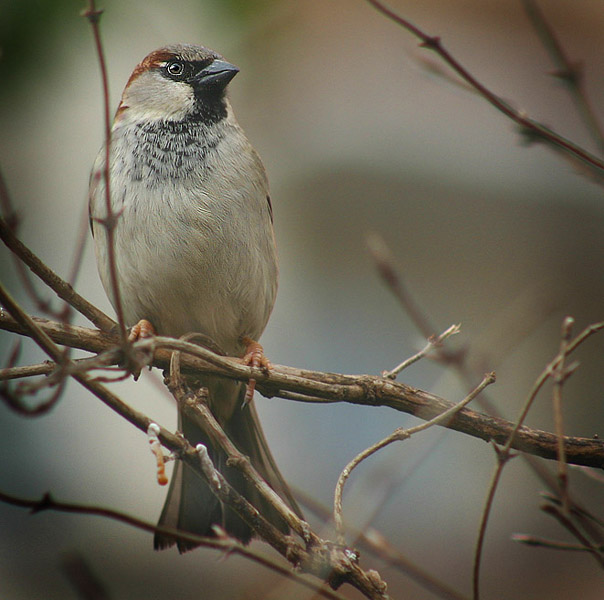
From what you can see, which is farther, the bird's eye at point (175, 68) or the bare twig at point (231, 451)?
the bird's eye at point (175, 68)

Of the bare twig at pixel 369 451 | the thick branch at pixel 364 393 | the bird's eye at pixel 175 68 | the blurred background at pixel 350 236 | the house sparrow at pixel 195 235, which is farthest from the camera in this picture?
the blurred background at pixel 350 236

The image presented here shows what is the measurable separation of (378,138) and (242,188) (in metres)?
3.23

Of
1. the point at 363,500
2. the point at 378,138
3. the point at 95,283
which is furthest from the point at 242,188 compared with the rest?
the point at 378,138

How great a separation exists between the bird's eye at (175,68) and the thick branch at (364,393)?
129 cm

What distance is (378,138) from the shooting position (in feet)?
19.1

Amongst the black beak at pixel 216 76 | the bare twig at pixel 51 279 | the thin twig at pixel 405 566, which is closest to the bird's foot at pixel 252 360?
the bare twig at pixel 51 279

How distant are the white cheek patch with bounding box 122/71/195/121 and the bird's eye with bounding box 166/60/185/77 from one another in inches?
1.8

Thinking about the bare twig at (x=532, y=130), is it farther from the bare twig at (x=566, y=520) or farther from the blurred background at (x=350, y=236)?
the blurred background at (x=350, y=236)

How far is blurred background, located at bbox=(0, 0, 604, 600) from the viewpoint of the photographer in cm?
459

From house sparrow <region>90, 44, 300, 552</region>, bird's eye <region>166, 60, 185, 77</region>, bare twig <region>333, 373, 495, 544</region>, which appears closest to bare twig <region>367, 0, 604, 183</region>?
bare twig <region>333, 373, 495, 544</region>

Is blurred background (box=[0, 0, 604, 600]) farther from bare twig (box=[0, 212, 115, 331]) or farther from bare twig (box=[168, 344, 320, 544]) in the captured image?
bare twig (box=[168, 344, 320, 544])

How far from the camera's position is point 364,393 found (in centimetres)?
217

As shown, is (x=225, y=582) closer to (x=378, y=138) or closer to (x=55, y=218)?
(x=55, y=218)

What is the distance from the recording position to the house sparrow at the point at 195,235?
2.61 m
